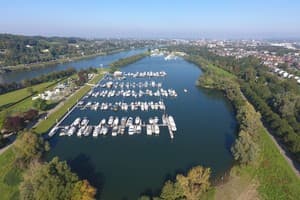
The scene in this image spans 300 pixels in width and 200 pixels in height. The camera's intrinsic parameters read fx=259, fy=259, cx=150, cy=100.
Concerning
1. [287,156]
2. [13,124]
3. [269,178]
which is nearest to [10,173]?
[13,124]

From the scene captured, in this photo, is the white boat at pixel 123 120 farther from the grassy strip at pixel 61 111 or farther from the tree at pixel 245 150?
the tree at pixel 245 150

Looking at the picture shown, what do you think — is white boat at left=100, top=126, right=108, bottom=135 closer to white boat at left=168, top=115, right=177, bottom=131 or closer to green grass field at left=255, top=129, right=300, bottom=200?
white boat at left=168, top=115, right=177, bottom=131

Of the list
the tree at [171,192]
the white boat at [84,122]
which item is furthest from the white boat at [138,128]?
the tree at [171,192]

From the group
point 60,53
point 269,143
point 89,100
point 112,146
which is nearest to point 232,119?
point 269,143

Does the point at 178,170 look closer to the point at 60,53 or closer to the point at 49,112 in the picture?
the point at 49,112

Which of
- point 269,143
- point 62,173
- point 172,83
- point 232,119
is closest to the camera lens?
point 62,173

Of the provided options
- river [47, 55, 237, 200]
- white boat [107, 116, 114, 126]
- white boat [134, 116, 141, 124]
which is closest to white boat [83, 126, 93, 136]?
river [47, 55, 237, 200]
